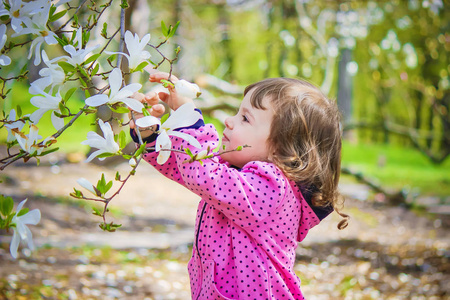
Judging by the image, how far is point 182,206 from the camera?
7152 millimetres

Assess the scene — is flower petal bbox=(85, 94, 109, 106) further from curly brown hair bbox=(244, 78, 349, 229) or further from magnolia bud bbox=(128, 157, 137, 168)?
curly brown hair bbox=(244, 78, 349, 229)

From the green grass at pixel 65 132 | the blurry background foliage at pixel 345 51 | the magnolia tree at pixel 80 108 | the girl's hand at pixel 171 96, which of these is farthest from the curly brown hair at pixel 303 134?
the green grass at pixel 65 132

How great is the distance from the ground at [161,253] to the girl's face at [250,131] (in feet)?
7.01

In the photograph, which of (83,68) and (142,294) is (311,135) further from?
(142,294)

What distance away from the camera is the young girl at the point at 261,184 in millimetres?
1412

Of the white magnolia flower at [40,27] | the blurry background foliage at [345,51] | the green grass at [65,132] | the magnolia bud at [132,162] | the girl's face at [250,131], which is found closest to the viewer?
the magnolia bud at [132,162]

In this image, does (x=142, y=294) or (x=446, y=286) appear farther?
(x=446, y=286)

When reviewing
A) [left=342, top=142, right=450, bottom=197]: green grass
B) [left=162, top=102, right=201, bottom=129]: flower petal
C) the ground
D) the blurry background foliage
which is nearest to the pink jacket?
[left=162, top=102, right=201, bottom=129]: flower petal

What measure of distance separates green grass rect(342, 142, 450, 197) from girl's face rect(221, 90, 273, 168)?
741 cm

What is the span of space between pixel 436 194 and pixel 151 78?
332 inches

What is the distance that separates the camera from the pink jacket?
4.58ft

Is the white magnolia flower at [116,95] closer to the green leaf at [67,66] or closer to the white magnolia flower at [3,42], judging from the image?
the green leaf at [67,66]

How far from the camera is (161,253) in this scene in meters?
4.60

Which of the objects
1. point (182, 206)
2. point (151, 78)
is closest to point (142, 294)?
point (151, 78)
